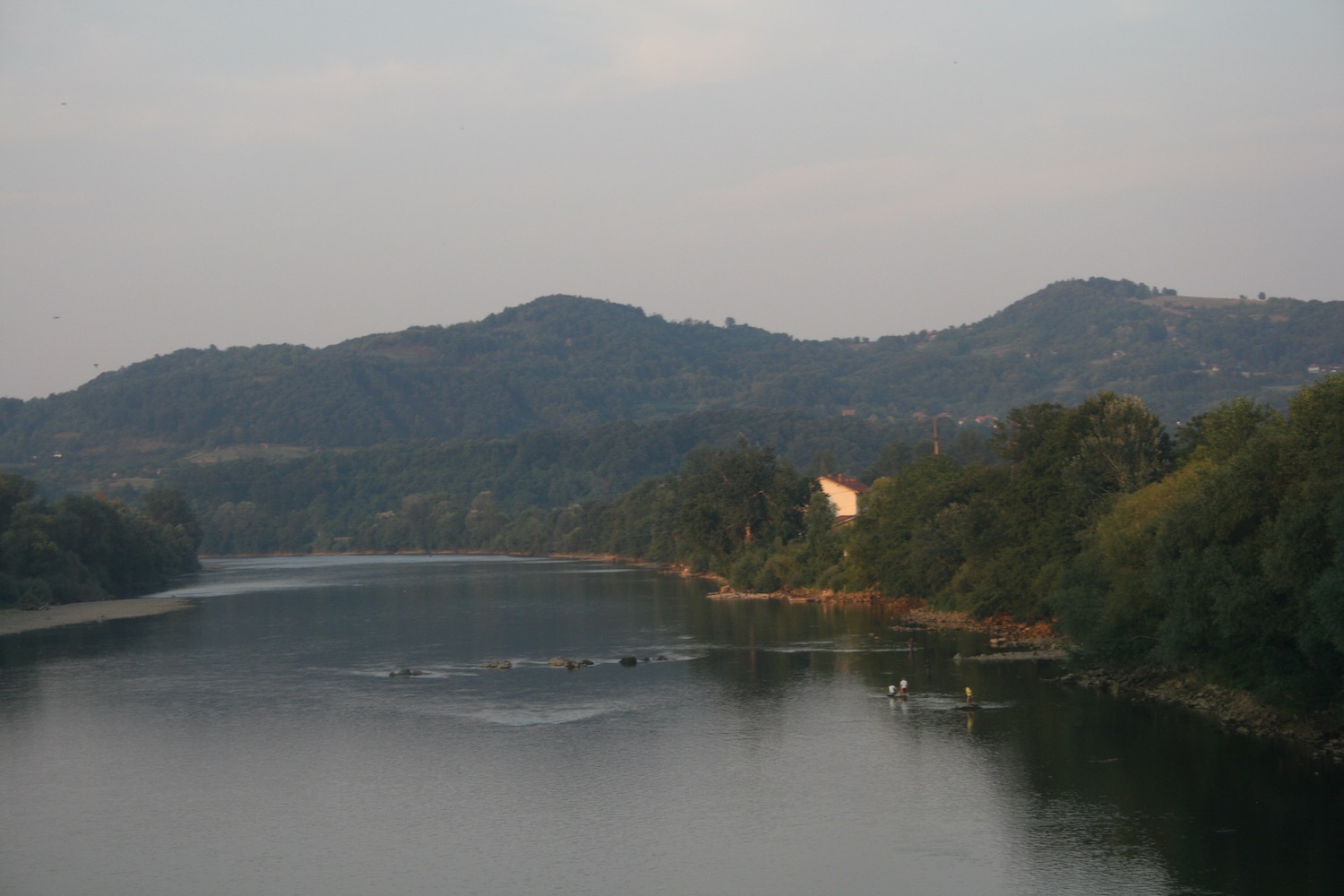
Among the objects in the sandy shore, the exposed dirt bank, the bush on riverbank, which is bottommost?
the exposed dirt bank

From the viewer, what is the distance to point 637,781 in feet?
119

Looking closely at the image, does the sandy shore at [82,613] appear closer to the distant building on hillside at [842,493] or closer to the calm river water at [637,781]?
the calm river water at [637,781]

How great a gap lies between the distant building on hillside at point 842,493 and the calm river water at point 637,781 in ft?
154

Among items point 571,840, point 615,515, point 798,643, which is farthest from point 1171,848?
point 615,515

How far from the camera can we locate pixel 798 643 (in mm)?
64312

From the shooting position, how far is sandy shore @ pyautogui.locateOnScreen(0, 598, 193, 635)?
7944 centimetres

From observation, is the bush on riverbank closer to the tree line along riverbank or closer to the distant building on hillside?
the tree line along riverbank

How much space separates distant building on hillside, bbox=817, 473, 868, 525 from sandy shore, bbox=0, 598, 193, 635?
5416cm

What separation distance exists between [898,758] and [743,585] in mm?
59842

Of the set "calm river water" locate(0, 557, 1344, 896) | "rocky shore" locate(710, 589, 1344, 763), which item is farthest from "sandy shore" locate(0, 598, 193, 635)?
"rocky shore" locate(710, 589, 1344, 763)

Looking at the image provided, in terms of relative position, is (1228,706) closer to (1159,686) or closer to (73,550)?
(1159,686)

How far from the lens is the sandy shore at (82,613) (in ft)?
261

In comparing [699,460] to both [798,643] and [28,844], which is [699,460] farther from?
[28,844]

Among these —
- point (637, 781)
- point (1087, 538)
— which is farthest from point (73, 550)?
point (1087, 538)
